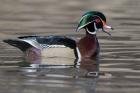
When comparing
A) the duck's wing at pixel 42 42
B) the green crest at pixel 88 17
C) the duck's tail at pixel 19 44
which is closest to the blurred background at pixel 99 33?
the duck's tail at pixel 19 44

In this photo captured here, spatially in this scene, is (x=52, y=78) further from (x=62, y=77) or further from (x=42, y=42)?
(x=42, y=42)

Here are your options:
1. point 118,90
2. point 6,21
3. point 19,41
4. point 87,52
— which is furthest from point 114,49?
point 6,21

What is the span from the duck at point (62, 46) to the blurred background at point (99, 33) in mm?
246

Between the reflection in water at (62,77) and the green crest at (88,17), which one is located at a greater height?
the green crest at (88,17)

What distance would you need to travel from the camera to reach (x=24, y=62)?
48.1 ft

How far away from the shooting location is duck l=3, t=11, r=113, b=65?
14906 millimetres

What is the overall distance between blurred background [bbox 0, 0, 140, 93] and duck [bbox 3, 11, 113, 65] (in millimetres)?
246

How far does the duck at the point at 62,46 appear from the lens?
48.9 ft

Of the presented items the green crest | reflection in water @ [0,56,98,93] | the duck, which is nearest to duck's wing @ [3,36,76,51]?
the duck

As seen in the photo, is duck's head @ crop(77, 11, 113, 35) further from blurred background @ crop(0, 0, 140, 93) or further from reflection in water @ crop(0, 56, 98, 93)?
reflection in water @ crop(0, 56, 98, 93)

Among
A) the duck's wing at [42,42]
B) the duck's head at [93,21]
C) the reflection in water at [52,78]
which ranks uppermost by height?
the duck's head at [93,21]

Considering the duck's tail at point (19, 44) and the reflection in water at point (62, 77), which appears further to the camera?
the duck's tail at point (19, 44)

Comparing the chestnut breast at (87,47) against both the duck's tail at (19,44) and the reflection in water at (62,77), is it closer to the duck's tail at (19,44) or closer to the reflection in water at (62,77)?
the reflection in water at (62,77)

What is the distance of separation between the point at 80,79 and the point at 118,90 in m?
1.21
